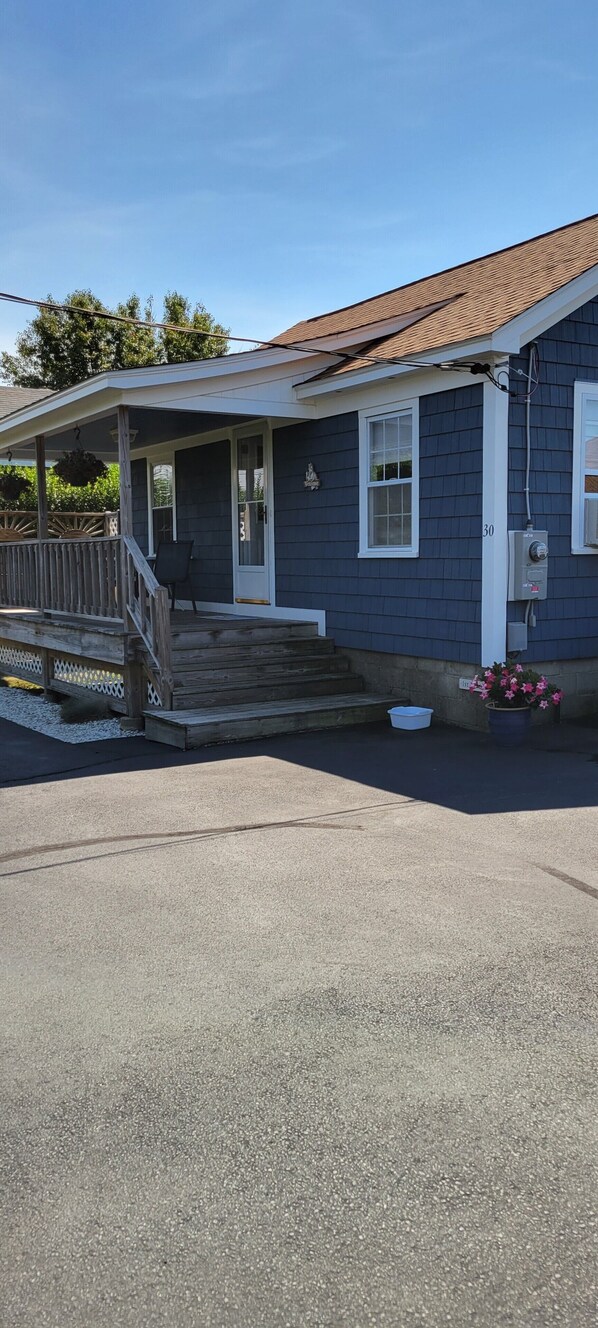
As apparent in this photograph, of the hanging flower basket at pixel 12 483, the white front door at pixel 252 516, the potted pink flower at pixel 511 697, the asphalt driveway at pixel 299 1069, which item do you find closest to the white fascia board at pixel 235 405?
the white front door at pixel 252 516

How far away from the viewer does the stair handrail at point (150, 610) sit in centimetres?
840

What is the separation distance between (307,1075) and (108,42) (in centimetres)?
1043

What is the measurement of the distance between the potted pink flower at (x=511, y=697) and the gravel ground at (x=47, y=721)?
Result: 10.5 ft

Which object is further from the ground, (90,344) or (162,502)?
(90,344)

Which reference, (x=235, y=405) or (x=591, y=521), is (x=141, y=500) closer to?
(x=235, y=405)

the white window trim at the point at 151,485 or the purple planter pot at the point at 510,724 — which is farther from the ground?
the white window trim at the point at 151,485

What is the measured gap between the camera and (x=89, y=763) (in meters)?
7.43

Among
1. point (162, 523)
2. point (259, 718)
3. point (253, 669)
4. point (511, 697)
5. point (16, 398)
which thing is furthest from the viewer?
point (16, 398)

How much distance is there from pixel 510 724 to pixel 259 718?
2082 millimetres

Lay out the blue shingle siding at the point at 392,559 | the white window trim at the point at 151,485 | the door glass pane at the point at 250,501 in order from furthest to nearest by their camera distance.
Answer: the white window trim at the point at 151,485 → the door glass pane at the point at 250,501 → the blue shingle siding at the point at 392,559

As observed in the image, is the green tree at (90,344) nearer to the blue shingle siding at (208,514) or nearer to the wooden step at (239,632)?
the blue shingle siding at (208,514)

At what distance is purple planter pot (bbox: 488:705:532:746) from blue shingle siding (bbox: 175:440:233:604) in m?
5.10

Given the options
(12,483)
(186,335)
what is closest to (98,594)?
(12,483)

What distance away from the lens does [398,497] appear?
9.16m
